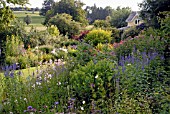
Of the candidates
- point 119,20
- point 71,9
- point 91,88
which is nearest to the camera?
point 91,88

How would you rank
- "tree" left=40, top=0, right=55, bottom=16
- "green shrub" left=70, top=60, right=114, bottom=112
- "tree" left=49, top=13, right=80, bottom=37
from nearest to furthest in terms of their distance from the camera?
1. "green shrub" left=70, top=60, right=114, bottom=112
2. "tree" left=49, top=13, right=80, bottom=37
3. "tree" left=40, top=0, right=55, bottom=16

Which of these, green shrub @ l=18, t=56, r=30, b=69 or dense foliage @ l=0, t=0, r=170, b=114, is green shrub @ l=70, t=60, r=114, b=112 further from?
green shrub @ l=18, t=56, r=30, b=69

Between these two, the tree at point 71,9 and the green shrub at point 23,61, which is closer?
the green shrub at point 23,61

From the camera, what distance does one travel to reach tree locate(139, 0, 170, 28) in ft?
35.5

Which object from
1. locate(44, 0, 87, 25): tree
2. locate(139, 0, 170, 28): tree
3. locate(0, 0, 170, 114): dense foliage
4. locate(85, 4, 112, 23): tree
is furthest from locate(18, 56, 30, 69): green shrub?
locate(85, 4, 112, 23): tree

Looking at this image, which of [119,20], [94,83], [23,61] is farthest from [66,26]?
[94,83]

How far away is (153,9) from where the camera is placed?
11695mm

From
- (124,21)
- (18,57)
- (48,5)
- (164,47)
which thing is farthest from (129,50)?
(48,5)

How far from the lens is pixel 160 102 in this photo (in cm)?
321

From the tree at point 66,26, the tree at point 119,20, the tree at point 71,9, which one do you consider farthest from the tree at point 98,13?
the tree at point 66,26

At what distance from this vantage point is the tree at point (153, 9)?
10812 mm

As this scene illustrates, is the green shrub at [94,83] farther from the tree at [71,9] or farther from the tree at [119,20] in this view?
the tree at [119,20]

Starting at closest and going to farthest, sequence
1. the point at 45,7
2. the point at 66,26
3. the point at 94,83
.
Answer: the point at 94,83 → the point at 66,26 → the point at 45,7

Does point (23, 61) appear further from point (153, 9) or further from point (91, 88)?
point (91, 88)
